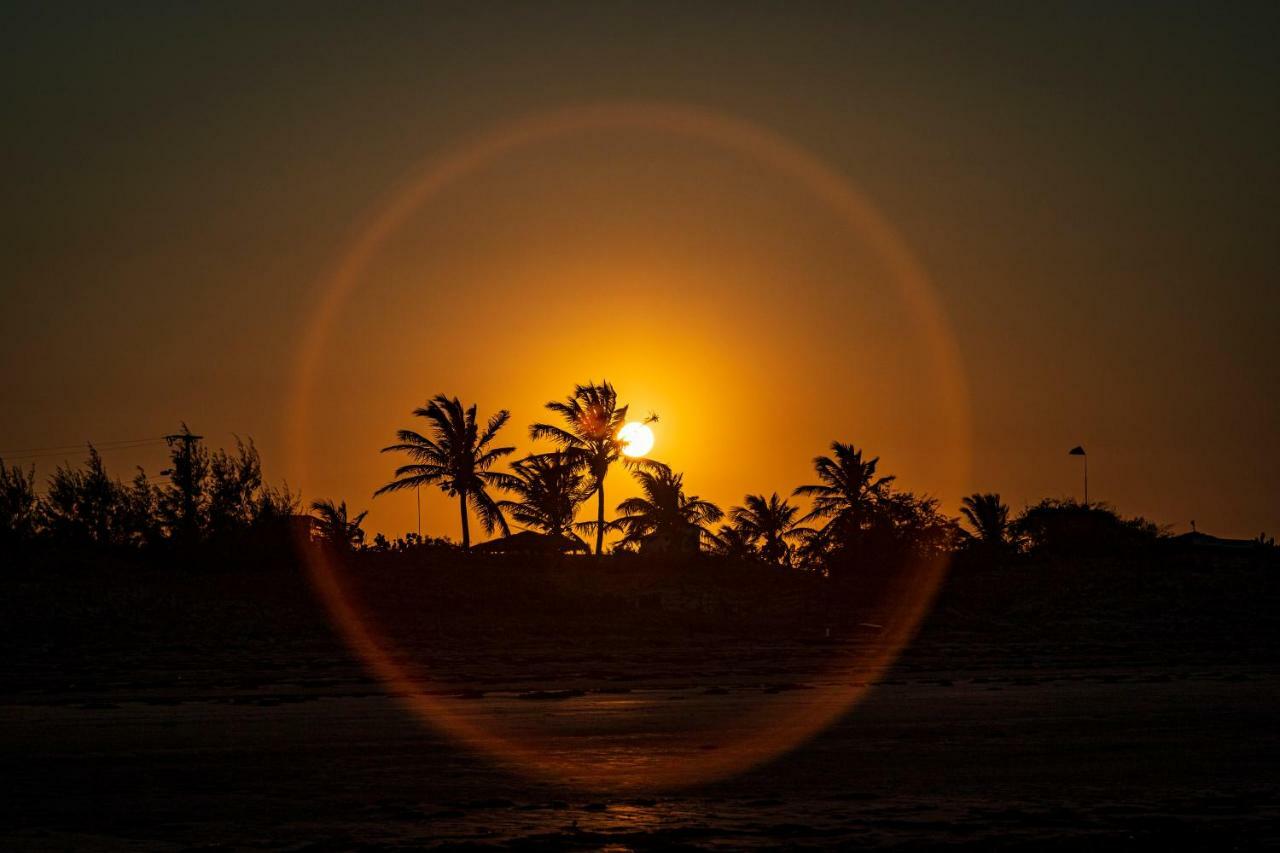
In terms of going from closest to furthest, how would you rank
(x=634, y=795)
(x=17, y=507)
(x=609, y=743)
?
(x=634, y=795)
(x=609, y=743)
(x=17, y=507)

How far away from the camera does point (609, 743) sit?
1658cm

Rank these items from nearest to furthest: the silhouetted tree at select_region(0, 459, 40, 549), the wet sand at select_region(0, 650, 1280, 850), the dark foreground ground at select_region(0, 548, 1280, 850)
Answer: the wet sand at select_region(0, 650, 1280, 850) → the dark foreground ground at select_region(0, 548, 1280, 850) → the silhouetted tree at select_region(0, 459, 40, 549)

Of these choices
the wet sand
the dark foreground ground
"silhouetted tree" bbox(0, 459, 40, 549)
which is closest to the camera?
the wet sand

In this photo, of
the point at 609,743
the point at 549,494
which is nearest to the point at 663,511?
the point at 549,494

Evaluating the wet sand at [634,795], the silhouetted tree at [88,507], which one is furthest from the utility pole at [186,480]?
the wet sand at [634,795]

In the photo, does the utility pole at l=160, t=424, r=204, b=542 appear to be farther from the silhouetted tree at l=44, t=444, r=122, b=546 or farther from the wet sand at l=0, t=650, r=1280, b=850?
the wet sand at l=0, t=650, r=1280, b=850

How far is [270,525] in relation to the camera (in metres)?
50.7

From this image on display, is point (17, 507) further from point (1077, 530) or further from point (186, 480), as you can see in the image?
point (1077, 530)

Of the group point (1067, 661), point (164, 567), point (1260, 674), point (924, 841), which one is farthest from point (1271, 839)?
point (164, 567)

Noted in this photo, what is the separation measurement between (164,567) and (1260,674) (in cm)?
3235

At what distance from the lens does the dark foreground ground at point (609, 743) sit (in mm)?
10867

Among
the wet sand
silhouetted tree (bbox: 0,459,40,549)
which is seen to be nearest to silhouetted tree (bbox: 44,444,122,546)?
silhouetted tree (bbox: 0,459,40,549)

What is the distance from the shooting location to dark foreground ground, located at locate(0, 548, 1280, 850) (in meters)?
10.9

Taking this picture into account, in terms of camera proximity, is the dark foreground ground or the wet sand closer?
the wet sand
